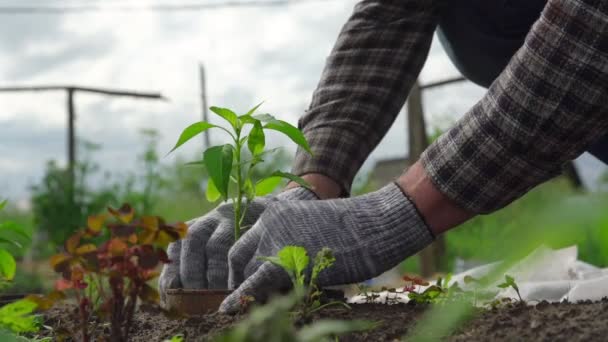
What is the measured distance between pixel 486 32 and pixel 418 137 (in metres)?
4.32

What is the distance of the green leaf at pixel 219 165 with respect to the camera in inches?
51.0

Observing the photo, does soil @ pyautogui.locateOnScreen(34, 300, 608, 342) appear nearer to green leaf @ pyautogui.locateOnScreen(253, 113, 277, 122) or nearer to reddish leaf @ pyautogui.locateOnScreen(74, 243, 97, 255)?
reddish leaf @ pyautogui.locateOnScreen(74, 243, 97, 255)

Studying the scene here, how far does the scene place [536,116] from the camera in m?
1.28

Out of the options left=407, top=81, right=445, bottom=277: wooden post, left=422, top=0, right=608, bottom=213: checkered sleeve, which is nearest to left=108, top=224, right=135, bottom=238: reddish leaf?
left=422, top=0, right=608, bottom=213: checkered sleeve

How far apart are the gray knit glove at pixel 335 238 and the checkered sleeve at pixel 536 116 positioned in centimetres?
11

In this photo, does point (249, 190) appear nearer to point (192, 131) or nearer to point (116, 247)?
point (192, 131)

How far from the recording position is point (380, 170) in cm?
927

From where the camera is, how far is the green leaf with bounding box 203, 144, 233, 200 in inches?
51.0

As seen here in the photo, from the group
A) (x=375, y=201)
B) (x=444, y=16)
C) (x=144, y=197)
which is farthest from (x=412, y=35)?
(x=144, y=197)

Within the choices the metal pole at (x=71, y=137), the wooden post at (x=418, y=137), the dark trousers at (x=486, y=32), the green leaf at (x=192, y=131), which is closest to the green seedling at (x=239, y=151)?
the green leaf at (x=192, y=131)

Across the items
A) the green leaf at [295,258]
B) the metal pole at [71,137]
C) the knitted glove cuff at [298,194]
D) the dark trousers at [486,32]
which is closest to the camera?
the green leaf at [295,258]

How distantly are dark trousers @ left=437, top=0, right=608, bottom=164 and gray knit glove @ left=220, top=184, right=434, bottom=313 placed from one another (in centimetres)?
97

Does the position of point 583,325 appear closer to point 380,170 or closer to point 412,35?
point 412,35

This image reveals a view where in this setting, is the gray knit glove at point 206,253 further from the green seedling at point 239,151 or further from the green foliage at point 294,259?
the green foliage at point 294,259
